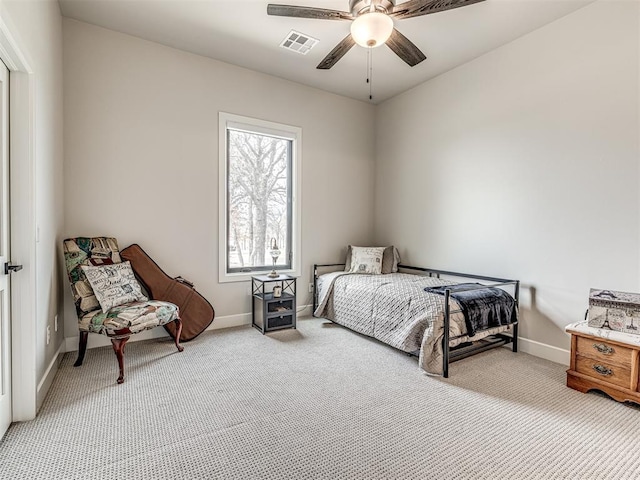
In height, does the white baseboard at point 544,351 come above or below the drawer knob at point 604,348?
below

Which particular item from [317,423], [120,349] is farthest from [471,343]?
[120,349]

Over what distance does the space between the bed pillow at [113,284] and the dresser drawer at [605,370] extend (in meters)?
3.53

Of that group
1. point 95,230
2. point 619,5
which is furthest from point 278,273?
point 619,5

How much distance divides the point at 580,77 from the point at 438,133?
1437 millimetres

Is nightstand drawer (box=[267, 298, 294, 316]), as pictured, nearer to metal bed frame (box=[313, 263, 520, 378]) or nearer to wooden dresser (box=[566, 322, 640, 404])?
metal bed frame (box=[313, 263, 520, 378])

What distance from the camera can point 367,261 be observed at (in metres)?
4.28

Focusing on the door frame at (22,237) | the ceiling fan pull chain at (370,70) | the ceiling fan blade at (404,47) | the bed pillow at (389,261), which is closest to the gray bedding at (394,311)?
the bed pillow at (389,261)

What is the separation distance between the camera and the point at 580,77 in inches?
110

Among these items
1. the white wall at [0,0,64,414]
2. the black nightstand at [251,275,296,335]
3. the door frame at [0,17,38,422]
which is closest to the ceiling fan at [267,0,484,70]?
the white wall at [0,0,64,414]

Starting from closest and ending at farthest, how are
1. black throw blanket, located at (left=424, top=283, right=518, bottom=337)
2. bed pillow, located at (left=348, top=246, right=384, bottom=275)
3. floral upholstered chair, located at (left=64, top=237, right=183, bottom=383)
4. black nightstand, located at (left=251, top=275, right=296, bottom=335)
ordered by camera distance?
floral upholstered chair, located at (left=64, top=237, right=183, bottom=383) → black throw blanket, located at (left=424, top=283, right=518, bottom=337) → black nightstand, located at (left=251, top=275, right=296, bottom=335) → bed pillow, located at (left=348, top=246, right=384, bottom=275)

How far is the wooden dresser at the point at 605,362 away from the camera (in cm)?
217

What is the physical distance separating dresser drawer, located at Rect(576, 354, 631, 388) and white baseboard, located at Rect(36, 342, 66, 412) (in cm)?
363

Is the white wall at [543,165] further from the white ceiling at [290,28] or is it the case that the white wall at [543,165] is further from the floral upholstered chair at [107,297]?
the floral upholstered chair at [107,297]

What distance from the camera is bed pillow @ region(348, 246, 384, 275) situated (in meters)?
4.23
